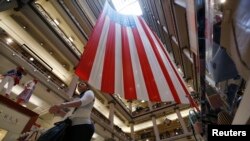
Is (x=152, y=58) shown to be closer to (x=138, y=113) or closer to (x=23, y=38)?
(x=23, y=38)

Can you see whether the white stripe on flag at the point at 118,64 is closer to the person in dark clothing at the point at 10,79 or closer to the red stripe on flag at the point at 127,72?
the red stripe on flag at the point at 127,72

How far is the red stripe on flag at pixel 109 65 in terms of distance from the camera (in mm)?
2842

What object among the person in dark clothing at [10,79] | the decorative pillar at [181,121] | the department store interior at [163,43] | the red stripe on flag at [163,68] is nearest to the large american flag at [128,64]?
the red stripe on flag at [163,68]

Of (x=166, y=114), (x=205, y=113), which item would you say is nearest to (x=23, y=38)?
(x=205, y=113)

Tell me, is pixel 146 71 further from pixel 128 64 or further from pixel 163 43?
pixel 163 43

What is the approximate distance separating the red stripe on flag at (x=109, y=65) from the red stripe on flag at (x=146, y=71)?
0.53 meters

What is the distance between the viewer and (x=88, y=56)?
2.88 meters

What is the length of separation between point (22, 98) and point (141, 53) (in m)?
4.44

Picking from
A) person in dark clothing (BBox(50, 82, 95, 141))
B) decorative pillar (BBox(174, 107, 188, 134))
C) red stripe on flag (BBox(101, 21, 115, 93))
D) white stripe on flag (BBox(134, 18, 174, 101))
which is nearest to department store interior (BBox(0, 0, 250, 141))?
decorative pillar (BBox(174, 107, 188, 134))

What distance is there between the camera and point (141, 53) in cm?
373

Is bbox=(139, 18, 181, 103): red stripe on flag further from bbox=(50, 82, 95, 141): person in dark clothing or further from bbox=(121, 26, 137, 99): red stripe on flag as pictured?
bbox=(50, 82, 95, 141): person in dark clothing

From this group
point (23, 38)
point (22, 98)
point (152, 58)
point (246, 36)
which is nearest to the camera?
point (246, 36)

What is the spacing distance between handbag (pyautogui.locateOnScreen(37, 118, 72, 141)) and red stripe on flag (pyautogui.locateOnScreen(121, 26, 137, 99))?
142 centimetres

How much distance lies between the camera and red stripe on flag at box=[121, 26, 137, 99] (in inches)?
118
